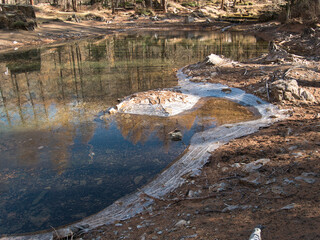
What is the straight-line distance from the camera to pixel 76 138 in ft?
26.3

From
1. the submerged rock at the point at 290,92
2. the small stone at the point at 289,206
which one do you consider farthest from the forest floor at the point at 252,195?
the submerged rock at the point at 290,92

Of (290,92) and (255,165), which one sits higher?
(290,92)

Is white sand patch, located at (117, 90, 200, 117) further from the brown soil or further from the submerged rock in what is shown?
the brown soil

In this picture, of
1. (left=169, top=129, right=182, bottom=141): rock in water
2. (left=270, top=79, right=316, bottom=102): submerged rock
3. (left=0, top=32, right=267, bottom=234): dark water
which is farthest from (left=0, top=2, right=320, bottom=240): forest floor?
(left=169, top=129, right=182, bottom=141): rock in water

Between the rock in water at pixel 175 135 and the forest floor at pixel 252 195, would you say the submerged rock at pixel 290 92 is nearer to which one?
the forest floor at pixel 252 195

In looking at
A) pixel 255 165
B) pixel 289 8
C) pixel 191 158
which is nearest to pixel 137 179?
pixel 191 158

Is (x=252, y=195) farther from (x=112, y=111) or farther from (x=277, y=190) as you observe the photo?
(x=112, y=111)

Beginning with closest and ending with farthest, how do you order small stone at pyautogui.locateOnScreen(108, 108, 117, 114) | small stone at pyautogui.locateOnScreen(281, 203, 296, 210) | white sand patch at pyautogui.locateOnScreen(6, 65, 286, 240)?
small stone at pyautogui.locateOnScreen(281, 203, 296, 210) → white sand patch at pyautogui.locateOnScreen(6, 65, 286, 240) → small stone at pyautogui.locateOnScreen(108, 108, 117, 114)

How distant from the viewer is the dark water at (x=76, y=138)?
545cm

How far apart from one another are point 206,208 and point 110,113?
19.4 feet

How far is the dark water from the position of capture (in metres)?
5.45

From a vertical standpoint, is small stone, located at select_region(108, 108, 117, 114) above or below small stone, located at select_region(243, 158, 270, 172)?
below

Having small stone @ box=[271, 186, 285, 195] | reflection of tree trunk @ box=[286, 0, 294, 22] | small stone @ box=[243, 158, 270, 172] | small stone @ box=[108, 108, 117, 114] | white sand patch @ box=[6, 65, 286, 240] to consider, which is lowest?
white sand patch @ box=[6, 65, 286, 240]

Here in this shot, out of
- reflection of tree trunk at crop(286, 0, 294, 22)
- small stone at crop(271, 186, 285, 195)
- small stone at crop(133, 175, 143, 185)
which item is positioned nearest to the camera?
small stone at crop(271, 186, 285, 195)
